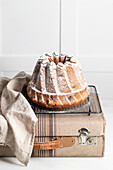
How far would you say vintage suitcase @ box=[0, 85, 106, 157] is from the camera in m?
0.99

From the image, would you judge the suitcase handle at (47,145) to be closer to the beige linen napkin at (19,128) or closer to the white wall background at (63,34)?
the beige linen napkin at (19,128)

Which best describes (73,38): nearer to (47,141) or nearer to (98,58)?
(98,58)

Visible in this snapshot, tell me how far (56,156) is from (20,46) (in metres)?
0.71

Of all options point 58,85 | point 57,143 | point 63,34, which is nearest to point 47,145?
point 57,143

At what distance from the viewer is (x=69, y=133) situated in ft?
3.26

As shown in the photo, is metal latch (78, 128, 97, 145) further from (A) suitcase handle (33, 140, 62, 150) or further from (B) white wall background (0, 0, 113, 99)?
(B) white wall background (0, 0, 113, 99)

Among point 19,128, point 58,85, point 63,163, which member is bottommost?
point 63,163

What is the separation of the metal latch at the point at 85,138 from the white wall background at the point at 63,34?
0.63m

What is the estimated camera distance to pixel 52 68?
39.8 inches

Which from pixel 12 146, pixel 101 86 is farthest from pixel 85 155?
pixel 101 86

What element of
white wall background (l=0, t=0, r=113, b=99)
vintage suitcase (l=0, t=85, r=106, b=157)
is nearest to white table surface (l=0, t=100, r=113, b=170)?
vintage suitcase (l=0, t=85, r=106, b=157)

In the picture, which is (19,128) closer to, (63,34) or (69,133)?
(69,133)

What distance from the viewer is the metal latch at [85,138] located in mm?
990

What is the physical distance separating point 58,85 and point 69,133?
15cm
